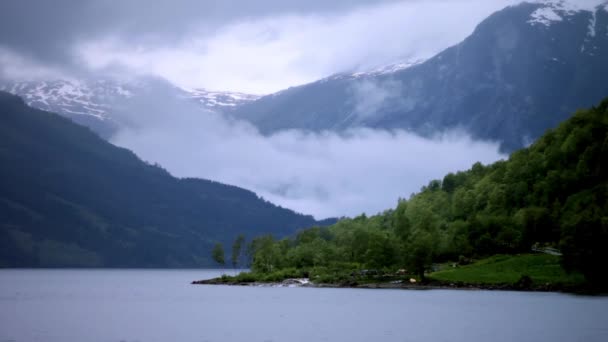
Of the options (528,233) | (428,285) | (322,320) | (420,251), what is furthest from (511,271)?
(322,320)

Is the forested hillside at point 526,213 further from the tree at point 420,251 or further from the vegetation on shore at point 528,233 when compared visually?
the vegetation on shore at point 528,233

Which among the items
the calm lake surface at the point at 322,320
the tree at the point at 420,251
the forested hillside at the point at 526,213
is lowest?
the calm lake surface at the point at 322,320

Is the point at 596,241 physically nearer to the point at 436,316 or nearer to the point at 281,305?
Answer: the point at 436,316

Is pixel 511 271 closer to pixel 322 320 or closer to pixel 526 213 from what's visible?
pixel 526 213

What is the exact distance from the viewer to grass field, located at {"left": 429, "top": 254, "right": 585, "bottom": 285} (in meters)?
132

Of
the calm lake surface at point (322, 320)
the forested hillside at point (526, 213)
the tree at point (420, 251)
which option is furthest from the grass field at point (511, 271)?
the calm lake surface at point (322, 320)

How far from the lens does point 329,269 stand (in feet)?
627

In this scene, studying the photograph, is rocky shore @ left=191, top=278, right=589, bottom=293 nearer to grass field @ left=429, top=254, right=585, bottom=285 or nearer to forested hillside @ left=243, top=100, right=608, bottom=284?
grass field @ left=429, top=254, right=585, bottom=285

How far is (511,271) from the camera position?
14250cm

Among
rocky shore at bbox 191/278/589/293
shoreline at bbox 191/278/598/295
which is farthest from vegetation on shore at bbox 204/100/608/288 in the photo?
shoreline at bbox 191/278/598/295

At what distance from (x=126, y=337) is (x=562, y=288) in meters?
87.6

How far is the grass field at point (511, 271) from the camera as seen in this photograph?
132 metres

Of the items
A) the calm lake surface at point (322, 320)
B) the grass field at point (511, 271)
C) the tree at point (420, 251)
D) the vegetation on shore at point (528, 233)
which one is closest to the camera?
the calm lake surface at point (322, 320)

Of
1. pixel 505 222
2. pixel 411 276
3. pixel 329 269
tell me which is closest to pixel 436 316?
pixel 411 276
